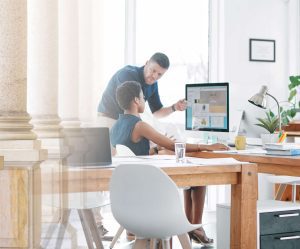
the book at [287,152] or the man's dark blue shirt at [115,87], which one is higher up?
the man's dark blue shirt at [115,87]

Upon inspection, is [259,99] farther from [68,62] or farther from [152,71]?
[68,62]

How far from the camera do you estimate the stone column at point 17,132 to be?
2.36 meters

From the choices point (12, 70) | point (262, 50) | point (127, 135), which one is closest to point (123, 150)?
point (127, 135)

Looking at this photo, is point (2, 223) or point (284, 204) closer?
point (2, 223)

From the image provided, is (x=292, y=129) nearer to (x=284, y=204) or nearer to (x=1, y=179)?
(x=284, y=204)

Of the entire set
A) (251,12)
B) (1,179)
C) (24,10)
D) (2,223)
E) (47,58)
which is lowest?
(2,223)

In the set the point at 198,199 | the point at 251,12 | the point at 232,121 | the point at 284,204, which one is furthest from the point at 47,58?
the point at 251,12

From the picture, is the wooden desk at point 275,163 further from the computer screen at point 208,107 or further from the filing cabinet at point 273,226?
the computer screen at point 208,107

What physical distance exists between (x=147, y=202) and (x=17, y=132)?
771 mm

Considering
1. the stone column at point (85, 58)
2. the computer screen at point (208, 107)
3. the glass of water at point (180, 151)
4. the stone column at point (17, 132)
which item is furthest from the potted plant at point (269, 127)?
the stone column at point (17, 132)

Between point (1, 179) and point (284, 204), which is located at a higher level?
point (1, 179)

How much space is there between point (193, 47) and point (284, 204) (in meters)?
3.31

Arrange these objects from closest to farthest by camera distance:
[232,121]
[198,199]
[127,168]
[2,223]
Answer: [2,223] < [127,168] < [198,199] < [232,121]

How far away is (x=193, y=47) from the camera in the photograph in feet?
21.8
